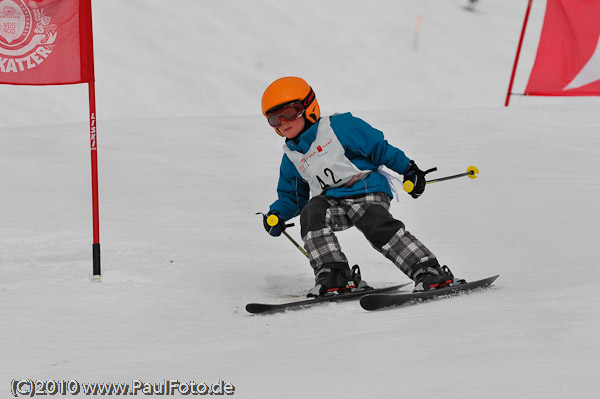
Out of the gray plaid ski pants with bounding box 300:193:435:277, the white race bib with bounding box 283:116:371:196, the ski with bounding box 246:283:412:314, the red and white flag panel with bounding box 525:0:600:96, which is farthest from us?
A: the red and white flag panel with bounding box 525:0:600:96

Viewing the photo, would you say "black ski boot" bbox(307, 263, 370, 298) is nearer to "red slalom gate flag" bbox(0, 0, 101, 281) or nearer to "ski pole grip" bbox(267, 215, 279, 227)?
"ski pole grip" bbox(267, 215, 279, 227)

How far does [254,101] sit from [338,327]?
Answer: 1498cm

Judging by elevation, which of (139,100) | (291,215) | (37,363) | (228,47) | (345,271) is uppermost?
(228,47)

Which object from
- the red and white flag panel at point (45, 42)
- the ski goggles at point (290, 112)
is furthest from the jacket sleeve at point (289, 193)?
the red and white flag panel at point (45, 42)

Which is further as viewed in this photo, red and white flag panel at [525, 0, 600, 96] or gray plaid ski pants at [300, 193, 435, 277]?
red and white flag panel at [525, 0, 600, 96]

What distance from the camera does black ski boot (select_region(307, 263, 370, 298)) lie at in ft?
13.3

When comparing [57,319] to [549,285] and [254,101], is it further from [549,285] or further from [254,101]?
[254,101]

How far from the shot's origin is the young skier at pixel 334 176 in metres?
4.12

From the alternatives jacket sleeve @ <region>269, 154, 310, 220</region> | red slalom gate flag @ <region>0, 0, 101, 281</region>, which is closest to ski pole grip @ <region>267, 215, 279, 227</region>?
jacket sleeve @ <region>269, 154, 310, 220</region>

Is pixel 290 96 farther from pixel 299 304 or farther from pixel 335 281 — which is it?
pixel 299 304

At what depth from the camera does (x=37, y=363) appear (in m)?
2.86

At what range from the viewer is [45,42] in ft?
14.4

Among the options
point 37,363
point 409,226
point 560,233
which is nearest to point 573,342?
point 37,363

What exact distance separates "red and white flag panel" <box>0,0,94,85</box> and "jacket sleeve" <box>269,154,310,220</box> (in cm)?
125
